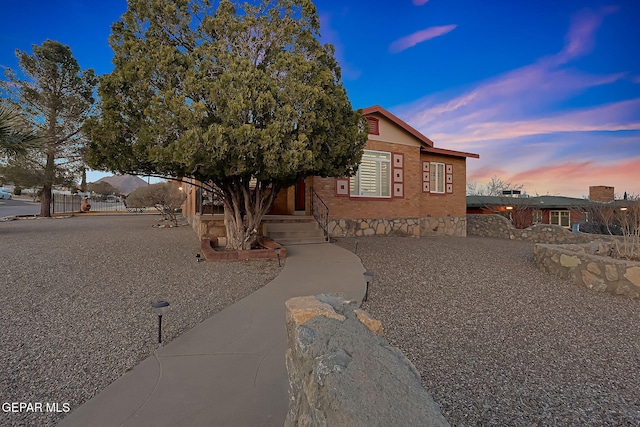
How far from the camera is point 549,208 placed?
21.3 meters

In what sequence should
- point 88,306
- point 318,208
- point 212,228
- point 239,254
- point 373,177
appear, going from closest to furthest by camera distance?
point 88,306, point 239,254, point 212,228, point 318,208, point 373,177

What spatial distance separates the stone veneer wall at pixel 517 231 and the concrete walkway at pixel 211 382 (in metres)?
12.8

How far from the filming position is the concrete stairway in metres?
9.18

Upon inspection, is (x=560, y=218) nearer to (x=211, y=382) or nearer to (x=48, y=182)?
(x=211, y=382)

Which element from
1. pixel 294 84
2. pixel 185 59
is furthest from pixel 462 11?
pixel 185 59

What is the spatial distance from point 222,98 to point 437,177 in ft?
37.8

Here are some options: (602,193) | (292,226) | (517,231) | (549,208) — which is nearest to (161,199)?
(292,226)

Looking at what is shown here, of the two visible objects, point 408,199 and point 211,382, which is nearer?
point 211,382

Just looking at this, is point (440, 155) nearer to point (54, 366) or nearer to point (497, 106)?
point (497, 106)

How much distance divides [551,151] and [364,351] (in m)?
22.5

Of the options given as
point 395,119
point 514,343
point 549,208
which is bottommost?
point 514,343

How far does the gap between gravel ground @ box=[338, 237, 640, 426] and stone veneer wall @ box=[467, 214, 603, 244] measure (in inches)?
290

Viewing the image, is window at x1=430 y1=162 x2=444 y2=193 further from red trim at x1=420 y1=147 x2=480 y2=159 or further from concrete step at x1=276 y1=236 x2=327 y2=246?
concrete step at x1=276 y1=236 x2=327 y2=246

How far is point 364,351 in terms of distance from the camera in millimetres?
1369
